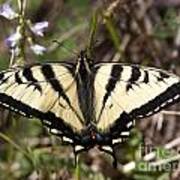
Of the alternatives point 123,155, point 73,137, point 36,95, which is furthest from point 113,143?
point 123,155

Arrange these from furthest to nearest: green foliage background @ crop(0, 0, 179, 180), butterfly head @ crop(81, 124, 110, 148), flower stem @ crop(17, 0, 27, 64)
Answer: green foliage background @ crop(0, 0, 179, 180) < flower stem @ crop(17, 0, 27, 64) < butterfly head @ crop(81, 124, 110, 148)

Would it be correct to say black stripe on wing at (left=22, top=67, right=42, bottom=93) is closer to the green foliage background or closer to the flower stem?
the flower stem

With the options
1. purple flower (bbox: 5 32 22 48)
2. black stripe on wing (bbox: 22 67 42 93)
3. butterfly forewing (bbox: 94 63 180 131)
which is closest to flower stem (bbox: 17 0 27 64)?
purple flower (bbox: 5 32 22 48)

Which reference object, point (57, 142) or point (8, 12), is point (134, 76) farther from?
point (57, 142)

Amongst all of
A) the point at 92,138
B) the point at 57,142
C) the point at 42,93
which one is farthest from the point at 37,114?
the point at 57,142

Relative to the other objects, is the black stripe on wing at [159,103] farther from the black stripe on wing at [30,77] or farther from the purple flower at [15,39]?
the purple flower at [15,39]

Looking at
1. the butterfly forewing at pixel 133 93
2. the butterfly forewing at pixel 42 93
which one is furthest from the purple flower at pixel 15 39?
the butterfly forewing at pixel 133 93

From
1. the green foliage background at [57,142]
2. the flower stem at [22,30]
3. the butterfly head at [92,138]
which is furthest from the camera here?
the green foliage background at [57,142]
